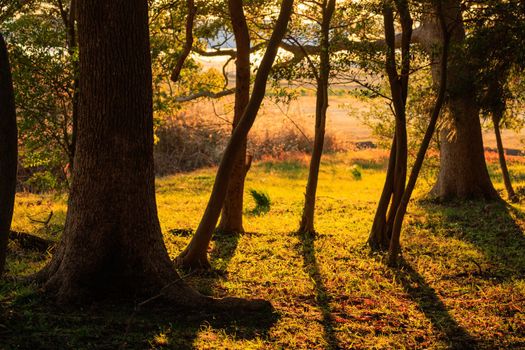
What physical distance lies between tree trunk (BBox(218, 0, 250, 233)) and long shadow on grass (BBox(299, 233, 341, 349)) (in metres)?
1.37

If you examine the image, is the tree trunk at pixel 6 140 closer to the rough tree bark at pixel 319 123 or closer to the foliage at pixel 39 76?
the foliage at pixel 39 76

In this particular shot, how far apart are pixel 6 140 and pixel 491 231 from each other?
1057cm

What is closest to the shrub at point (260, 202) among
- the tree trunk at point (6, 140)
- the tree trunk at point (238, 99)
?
the tree trunk at point (238, 99)

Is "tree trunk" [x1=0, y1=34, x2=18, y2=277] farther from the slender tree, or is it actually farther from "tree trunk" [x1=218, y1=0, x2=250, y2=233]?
the slender tree

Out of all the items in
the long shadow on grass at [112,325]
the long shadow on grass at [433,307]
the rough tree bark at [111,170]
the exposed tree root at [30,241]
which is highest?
the rough tree bark at [111,170]

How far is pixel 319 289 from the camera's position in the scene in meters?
9.23

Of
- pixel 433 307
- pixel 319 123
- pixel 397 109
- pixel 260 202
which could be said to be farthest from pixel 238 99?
pixel 433 307

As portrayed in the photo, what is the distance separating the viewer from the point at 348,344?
7090 millimetres

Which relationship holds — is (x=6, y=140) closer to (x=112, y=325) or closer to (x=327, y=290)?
(x=112, y=325)

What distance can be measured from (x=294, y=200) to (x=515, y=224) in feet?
21.6

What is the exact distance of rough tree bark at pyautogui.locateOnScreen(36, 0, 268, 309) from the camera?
7.18 meters

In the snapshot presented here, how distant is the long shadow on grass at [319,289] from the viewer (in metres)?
7.27

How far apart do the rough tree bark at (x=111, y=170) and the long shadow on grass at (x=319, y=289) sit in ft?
4.96

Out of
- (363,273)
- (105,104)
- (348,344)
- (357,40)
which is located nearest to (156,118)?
(357,40)
